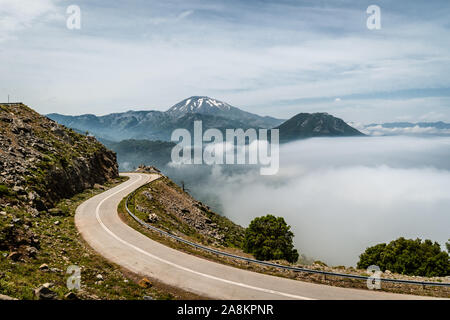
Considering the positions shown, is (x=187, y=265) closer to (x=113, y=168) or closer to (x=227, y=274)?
(x=227, y=274)

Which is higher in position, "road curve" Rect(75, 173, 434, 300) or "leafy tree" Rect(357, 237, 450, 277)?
"road curve" Rect(75, 173, 434, 300)

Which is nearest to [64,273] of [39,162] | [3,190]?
[3,190]

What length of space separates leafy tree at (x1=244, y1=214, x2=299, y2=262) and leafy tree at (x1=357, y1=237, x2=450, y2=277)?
17159mm

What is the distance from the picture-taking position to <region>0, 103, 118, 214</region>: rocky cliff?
32.4m

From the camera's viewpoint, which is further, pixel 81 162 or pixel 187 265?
pixel 81 162

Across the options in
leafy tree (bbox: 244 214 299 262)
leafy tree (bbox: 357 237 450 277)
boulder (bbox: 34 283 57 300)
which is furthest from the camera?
leafy tree (bbox: 357 237 450 277)

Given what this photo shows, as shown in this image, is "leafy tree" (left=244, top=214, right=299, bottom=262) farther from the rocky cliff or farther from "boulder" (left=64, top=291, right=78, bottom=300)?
the rocky cliff

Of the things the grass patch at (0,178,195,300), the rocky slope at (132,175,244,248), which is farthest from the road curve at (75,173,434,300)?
the rocky slope at (132,175,244,248)

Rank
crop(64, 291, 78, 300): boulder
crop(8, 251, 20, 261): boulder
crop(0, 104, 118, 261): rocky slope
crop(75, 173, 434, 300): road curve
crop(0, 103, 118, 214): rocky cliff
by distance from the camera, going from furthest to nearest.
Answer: crop(0, 103, 118, 214): rocky cliff, crop(0, 104, 118, 261): rocky slope, crop(8, 251, 20, 261): boulder, crop(75, 173, 434, 300): road curve, crop(64, 291, 78, 300): boulder

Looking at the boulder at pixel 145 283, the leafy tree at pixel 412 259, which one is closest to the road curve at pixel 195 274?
the boulder at pixel 145 283

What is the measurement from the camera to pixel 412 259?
41438mm

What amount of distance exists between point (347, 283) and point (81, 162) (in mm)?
58486
